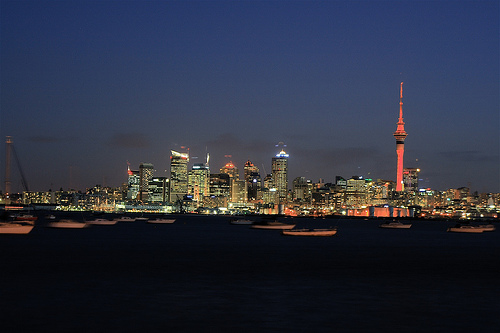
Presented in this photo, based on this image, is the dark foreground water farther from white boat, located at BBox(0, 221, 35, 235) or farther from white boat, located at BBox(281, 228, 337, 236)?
white boat, located at BBox(281, 228, 337, 236)

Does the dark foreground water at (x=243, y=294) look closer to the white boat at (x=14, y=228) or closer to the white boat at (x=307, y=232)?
the white boat at (x=14, y=228)

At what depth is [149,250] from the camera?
89.2 metres

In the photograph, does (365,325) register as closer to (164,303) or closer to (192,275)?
(164,303)

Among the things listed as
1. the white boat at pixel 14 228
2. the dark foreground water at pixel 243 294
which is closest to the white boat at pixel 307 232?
the white boat at pixel 14 228

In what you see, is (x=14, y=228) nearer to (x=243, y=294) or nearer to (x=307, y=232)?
(x=307, y=232)

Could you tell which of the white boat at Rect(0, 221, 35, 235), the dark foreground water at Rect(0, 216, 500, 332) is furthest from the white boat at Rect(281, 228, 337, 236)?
the dark foreground water at Rect(0, 216, 500, 332)

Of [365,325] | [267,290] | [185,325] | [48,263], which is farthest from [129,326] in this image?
[48,263]

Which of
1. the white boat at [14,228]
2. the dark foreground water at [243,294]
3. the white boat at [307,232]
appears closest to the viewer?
the dark foreground water at [243,294]

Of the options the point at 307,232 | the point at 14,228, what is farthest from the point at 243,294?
the point at 307,232

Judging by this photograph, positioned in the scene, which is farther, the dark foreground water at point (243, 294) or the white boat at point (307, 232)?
the white boat at point (307, 232)

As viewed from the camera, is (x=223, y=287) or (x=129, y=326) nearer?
(x=129, y=326)

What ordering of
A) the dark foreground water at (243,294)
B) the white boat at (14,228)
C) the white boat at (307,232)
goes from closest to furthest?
1. the dark foreground water at (243,294)
2. the white boat at (14,228)
3. the white boat at (307,232)

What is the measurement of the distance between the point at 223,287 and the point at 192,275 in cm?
890

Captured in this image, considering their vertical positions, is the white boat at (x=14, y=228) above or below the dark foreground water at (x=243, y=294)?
above
